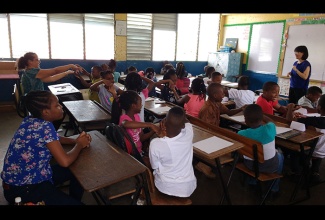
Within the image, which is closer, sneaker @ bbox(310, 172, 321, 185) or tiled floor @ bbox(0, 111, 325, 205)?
tiled floor @ bbox(0, 111, 325, 205)

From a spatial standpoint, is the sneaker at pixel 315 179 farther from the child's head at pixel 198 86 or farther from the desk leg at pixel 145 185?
the desk leg at pixel 145 185

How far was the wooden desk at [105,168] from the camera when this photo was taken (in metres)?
1.38

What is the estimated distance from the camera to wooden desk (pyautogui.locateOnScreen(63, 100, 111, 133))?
8.58 ft

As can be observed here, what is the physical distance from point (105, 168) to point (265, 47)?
6881mm

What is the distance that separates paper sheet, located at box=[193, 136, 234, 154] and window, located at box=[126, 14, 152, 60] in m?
5.63

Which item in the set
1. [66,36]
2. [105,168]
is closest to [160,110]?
[105,168]

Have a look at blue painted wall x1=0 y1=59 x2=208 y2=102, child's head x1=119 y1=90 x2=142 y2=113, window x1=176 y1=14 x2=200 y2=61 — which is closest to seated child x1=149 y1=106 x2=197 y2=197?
child's head x1=119 y1=90 x2=142 y2=113

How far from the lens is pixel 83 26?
656cm

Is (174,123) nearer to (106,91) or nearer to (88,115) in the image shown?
(88,115)

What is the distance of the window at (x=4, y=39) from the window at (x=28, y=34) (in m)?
0.10

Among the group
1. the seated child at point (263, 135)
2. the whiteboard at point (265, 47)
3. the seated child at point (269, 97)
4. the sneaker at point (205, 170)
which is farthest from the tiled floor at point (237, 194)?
the whiteboard at point (265, 47)

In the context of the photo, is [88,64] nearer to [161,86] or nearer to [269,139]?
[161,86]

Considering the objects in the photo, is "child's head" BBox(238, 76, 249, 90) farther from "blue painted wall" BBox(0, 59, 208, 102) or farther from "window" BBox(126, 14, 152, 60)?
"window" BBox(126, 14, 152, 60)
